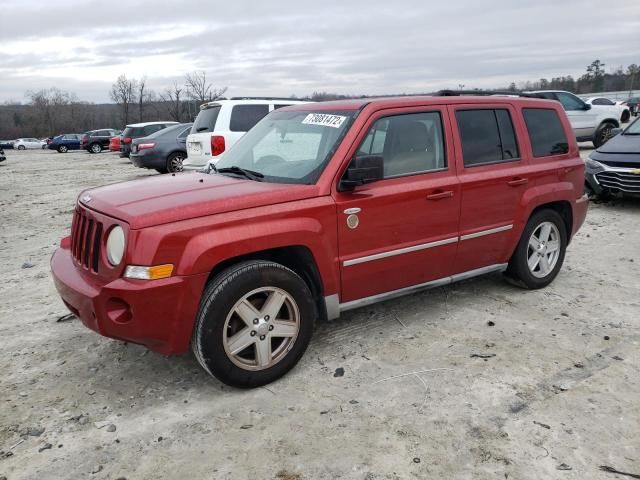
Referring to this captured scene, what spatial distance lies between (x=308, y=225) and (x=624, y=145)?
7442 millimetres

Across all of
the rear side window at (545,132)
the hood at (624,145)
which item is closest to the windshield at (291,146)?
the rear side window at (545,132)

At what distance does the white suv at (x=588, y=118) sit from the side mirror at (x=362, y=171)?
13790 mm

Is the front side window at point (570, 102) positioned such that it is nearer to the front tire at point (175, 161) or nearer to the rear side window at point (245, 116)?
the rear side window at point (245, 116)

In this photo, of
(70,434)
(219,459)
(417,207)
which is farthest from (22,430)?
(417,207)

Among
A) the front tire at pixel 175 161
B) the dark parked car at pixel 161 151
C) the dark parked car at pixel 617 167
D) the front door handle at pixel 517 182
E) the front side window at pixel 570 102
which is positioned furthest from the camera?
the front side window at pixel 570 102

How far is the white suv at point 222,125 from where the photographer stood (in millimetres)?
9648

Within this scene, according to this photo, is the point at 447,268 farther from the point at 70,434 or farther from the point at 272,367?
the point at 70,434

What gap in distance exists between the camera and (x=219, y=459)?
265 centimetres

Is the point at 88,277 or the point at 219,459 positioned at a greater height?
the point at 88,277

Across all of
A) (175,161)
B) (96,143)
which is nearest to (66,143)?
(96,143)

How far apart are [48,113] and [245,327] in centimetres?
9764

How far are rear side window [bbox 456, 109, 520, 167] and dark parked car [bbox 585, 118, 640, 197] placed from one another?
4.79 metres

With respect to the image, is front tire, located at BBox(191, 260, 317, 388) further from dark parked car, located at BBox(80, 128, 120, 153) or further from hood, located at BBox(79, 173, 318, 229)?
dark parked car, located at BBox(80, 128, 120, 153)

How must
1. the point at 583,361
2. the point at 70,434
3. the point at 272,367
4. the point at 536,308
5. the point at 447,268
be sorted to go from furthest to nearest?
the point at 536,308
the point at 447,268
the point at 583,361
the point at 272,367
the point at 70,434
